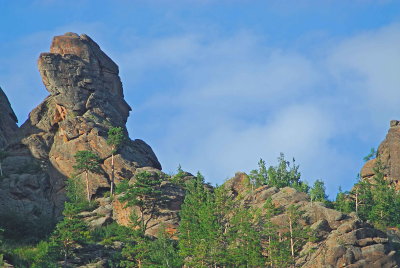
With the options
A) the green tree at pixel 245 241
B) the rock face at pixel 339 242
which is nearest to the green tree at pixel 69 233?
the green tree at pixel 245 241

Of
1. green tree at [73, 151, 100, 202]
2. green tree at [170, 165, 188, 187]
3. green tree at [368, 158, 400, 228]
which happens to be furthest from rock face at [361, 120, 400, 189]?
green tree at [73, 151, 100, 202]

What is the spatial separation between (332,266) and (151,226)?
3280 centimetres

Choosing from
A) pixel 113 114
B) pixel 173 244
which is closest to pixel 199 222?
pixel 173 244

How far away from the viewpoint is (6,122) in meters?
154

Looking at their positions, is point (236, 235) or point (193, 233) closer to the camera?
point (236, 235)

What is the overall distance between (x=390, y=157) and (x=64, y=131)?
58.9 m

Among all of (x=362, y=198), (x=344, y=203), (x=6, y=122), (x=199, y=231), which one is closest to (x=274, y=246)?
(x=199, y=231)

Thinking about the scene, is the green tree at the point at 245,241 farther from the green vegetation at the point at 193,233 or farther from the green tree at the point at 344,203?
the green tree at the point at 344,203

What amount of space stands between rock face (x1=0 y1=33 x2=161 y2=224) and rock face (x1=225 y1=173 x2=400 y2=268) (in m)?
40.1

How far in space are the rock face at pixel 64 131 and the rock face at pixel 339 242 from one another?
40.1 m

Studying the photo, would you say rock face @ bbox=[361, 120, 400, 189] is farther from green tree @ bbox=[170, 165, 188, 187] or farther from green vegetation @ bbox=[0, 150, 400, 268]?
green tree @ bbox=[170, 165, 188, 187]

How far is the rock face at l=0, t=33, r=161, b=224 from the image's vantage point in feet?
420

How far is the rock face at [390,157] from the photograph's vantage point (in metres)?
143

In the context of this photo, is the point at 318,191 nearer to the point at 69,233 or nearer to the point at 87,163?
the point at 87,163
